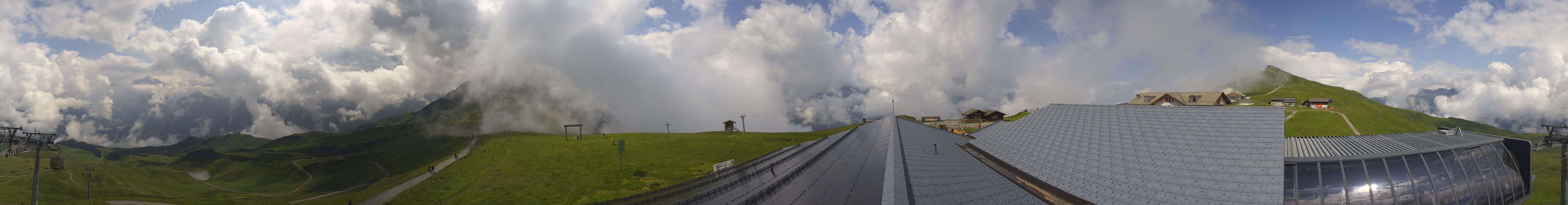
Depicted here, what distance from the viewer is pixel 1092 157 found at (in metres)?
21.7

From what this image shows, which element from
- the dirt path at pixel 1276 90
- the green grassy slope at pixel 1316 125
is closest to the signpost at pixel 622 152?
the green grassy slope at pixel 1316 125

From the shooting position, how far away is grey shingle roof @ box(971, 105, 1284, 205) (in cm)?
1677

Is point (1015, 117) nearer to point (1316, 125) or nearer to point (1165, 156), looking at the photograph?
point (1316, 125)

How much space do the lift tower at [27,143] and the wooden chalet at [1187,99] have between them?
134m

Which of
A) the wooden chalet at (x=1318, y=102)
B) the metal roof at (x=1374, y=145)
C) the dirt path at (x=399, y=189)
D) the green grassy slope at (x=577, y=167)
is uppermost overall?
the wooden chalet at (x=1318, y=102)

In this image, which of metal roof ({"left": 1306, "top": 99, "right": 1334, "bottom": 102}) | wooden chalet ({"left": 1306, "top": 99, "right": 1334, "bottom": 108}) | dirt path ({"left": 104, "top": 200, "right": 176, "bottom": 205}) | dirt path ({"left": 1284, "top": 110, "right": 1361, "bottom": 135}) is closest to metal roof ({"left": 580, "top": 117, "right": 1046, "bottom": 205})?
dirt path ({"left": 1284, "top": 110, "right": 1361, "bottom": 135})

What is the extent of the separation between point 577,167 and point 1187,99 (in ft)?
361

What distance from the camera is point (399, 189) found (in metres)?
59.5

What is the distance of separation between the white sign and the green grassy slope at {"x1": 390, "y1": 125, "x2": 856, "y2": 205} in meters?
2.66

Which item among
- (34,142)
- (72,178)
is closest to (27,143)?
(34,142)

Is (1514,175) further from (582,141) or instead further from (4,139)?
(4,139)

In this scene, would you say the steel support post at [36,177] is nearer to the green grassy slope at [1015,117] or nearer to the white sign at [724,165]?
the white sign at [724,165]

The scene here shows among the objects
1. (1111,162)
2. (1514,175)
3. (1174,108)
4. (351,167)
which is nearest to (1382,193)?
(1174,108)

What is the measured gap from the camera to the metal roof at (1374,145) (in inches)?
714
